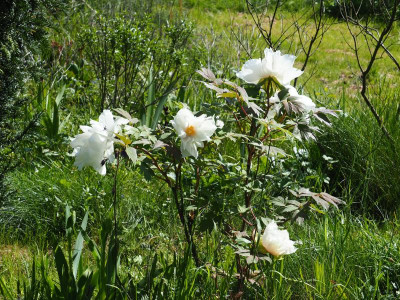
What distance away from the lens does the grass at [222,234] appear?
2291mm

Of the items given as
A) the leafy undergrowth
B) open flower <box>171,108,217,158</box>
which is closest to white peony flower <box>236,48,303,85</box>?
open flower <box>171,108,217,158</box>

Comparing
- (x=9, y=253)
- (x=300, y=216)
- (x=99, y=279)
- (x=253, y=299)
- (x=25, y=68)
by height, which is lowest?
(x=9, y=253)

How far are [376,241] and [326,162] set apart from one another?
54.3 inches

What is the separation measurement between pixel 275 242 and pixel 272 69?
66 cm

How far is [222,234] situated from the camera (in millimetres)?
2783

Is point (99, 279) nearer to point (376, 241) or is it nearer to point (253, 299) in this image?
point (253, 299)

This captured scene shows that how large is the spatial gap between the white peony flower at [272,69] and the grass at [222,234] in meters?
0.64

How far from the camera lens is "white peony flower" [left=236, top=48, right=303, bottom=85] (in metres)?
2.08

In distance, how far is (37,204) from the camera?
11.1 ft

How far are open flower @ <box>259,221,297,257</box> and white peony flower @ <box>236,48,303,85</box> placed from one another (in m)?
0.56

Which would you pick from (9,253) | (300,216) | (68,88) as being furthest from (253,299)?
(68,88)

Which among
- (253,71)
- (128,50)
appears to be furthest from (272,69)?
(128,50)

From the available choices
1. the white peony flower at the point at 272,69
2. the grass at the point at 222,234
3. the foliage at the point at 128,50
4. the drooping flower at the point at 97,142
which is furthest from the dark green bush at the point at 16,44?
the foliage at the point at 128,50

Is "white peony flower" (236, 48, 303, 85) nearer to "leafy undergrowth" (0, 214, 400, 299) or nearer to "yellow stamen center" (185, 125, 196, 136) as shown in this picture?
"yellow stamen center" (185, 125, 196, 136)
